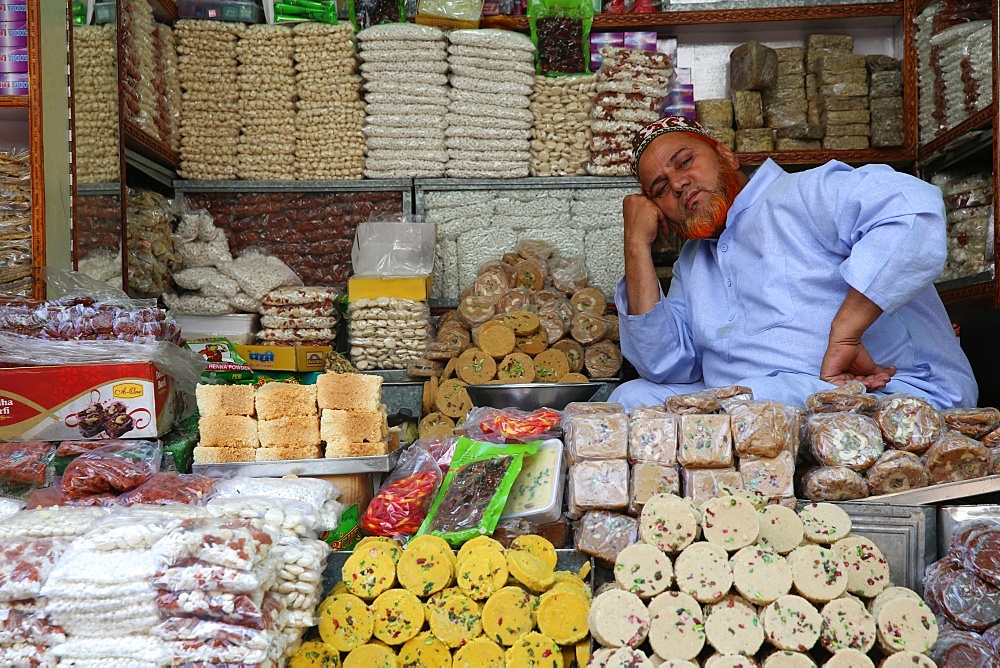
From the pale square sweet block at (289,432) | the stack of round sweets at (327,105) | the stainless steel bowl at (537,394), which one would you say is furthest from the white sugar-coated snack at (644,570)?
the stack of round sweets at (327,105)

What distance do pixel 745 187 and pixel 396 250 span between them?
152cm

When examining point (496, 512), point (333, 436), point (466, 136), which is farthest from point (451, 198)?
point (496, 512)

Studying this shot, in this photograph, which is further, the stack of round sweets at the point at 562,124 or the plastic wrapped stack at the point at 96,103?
the stack of round sweets at the point at 562,124

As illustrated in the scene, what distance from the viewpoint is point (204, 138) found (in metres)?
3.91

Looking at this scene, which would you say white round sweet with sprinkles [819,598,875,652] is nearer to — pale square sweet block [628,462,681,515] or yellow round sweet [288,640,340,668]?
pale square sweet block [628,462,681,515]

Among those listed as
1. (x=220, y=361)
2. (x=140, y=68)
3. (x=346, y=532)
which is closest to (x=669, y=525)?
(x=346, y=532)

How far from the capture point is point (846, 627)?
1.48m

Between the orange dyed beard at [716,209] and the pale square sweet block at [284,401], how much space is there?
1.35 metres

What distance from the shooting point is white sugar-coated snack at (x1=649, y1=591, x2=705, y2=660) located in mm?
1473

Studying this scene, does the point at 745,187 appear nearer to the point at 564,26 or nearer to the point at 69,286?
the point at 564,26

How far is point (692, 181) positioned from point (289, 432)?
1483mm

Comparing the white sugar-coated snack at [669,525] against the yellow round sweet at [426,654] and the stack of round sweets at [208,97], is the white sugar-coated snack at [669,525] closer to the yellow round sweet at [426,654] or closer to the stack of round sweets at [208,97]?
the yellow round sweet at [426,654]

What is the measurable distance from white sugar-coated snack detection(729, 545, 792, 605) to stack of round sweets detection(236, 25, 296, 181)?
292 cm

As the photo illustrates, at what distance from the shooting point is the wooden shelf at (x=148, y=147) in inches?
132
